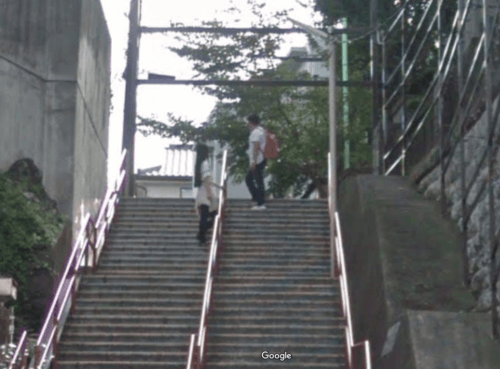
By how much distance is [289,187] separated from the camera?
94.1 feet

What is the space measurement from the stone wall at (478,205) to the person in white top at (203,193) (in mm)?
3660

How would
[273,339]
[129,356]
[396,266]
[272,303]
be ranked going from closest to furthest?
[396,266]
[129,356]
[273,339]
[272,303]

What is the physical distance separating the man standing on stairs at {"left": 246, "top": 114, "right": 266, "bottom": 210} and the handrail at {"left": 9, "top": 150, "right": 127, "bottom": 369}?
202 centimetres

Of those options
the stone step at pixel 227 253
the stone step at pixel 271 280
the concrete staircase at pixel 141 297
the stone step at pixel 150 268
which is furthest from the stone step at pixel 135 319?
the stone step at pixel 227 253

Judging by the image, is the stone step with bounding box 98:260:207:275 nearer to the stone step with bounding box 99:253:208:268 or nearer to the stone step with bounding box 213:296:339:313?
the stone step with bounding box 99:253:208:268

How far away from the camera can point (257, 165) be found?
1914 cm

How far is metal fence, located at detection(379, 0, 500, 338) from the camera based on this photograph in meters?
11.9

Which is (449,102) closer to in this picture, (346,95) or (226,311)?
(226,311)

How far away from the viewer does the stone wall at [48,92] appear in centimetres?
1762

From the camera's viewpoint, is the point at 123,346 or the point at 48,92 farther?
the point at 48,92

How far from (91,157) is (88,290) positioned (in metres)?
4.81

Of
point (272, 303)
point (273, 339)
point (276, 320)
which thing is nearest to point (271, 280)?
point (272, 303)

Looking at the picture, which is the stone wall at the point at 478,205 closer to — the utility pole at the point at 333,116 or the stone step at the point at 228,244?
the utility pole at the point at 333,116

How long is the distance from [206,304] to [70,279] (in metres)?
2.01
